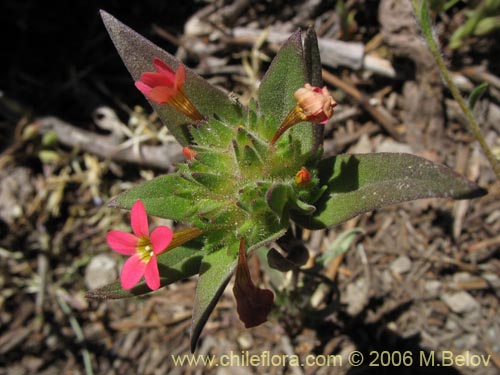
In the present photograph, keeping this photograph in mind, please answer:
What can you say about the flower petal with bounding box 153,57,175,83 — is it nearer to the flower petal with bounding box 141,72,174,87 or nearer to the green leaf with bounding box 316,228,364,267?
the flower petal with bounding box 141,72,174,87

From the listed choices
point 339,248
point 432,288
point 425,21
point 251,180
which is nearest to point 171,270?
point 251,180

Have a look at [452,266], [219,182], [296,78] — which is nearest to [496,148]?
[452,266]

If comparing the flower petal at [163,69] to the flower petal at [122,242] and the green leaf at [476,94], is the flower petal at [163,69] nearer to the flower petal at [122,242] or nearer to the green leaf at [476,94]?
the flower petal at [122,242]

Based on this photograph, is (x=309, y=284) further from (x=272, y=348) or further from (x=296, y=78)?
(x=296, y=78)

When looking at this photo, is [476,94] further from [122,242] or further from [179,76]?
[122,242]

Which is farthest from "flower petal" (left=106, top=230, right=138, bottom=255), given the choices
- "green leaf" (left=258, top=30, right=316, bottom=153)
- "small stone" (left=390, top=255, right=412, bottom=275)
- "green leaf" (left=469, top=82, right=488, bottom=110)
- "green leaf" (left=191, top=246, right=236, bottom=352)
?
"small stone" (left=390, top=255, right=412, bottom=275)

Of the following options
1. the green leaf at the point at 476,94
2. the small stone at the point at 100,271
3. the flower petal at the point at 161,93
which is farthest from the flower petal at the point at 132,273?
the small stone at the point at 100,271

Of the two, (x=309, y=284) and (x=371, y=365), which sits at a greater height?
(x=309, y=284)
